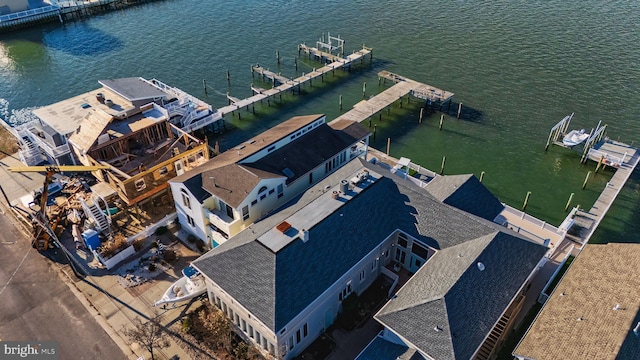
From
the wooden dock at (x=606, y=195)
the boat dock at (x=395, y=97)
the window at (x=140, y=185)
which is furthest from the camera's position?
the boat dock at (x=395, y=97)

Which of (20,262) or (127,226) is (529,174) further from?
(20,262)

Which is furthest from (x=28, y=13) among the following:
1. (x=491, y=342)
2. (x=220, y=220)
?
(x=491, y=342)

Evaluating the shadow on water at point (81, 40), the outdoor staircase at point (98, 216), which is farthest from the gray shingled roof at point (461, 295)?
the shadow on water at point (81, 40)

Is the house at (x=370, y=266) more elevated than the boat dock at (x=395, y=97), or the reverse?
the house at (x=370, y=266)

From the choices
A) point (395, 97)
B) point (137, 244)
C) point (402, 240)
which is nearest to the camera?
point (402, 240)

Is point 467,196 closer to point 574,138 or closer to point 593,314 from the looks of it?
point 593,314

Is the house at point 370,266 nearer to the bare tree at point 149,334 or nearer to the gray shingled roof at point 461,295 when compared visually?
the gray shingled roof at point 461,295

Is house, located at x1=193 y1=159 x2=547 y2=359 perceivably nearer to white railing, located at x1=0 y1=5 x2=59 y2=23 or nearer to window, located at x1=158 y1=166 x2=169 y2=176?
window, located at x1=158 y1=166 x2=169 y2=176
